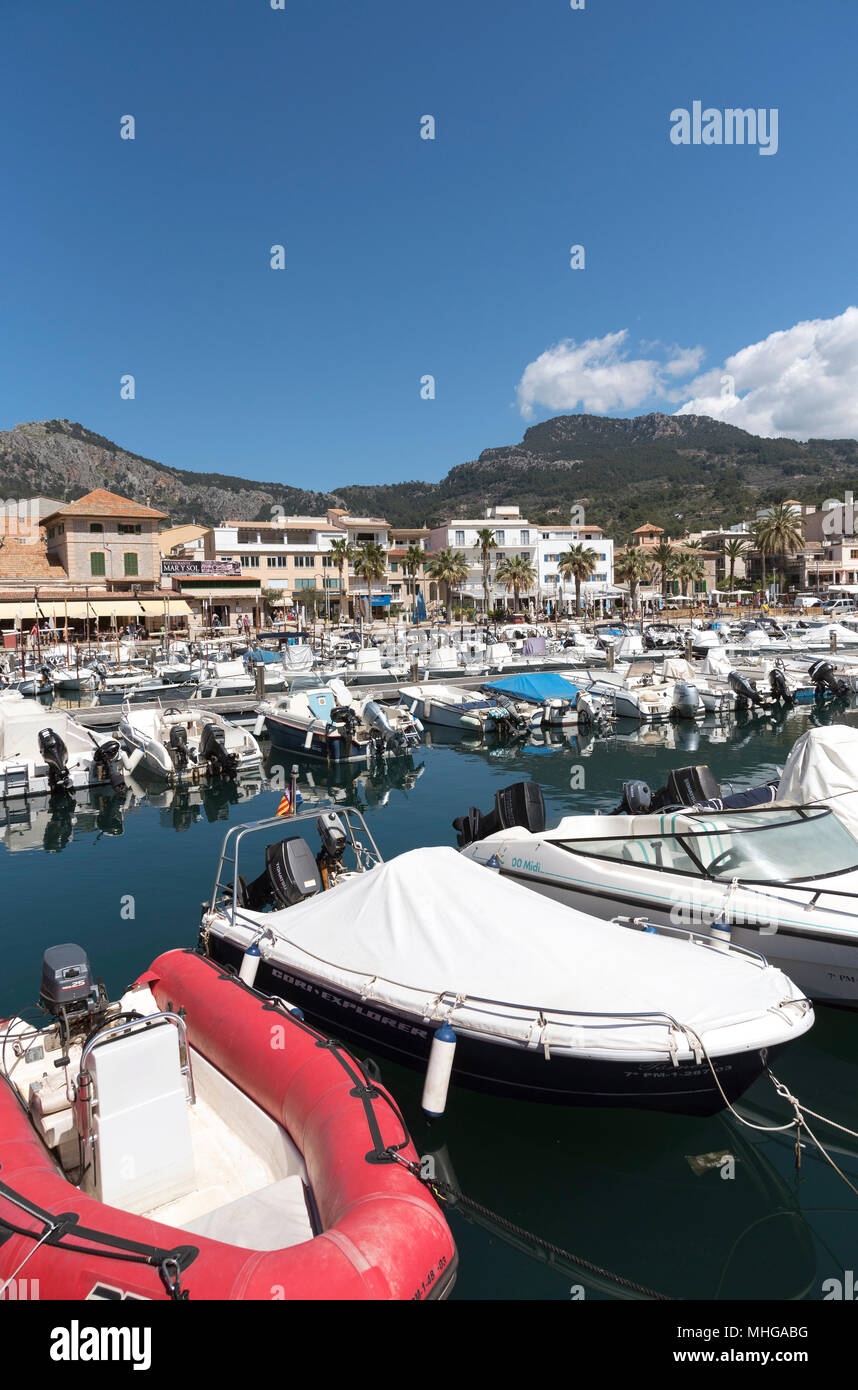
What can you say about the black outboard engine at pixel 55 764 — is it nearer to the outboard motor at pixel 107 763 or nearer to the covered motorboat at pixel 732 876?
the outboard motor at pixel 107 763

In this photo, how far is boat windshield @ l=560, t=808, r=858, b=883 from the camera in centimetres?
939

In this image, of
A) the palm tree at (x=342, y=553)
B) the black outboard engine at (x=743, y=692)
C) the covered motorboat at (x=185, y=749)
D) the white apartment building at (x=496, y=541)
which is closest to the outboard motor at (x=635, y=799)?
the covered motorboat at (x=185, y=749)

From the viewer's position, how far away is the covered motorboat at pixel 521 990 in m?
6.39

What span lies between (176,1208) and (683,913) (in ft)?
20.4

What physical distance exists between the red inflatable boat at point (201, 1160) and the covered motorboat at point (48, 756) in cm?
1621

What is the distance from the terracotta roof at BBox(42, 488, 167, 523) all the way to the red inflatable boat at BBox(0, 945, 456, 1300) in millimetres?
66762

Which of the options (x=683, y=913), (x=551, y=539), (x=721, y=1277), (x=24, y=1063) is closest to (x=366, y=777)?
(x=683, y=913)

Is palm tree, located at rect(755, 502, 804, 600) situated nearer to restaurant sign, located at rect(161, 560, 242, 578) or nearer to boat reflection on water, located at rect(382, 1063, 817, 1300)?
restaurant sign, located at rect(161, 560, 242, 578)

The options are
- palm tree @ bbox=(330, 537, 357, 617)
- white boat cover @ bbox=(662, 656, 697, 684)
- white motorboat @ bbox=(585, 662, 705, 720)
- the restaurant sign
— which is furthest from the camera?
palm tree @ bbox=(330, 537, 357, 617)

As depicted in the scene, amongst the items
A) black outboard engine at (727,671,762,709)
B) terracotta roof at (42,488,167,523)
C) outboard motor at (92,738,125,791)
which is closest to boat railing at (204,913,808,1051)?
outboard motor at (92,738,125,791)
